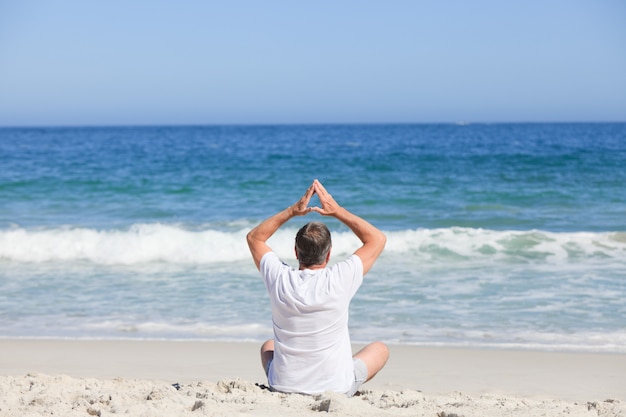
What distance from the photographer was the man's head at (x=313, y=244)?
3.67 meters

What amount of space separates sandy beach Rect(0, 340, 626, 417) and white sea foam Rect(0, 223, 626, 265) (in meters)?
4.72

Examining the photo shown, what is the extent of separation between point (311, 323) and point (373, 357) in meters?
0.73

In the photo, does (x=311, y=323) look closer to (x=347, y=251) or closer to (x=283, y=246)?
(x=347, y=251)

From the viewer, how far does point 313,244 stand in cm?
370

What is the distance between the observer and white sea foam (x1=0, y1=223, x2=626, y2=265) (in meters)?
11.1

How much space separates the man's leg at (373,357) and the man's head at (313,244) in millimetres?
847

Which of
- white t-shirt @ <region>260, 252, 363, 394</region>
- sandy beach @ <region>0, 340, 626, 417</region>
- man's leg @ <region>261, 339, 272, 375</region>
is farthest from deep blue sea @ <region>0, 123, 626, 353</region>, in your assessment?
white t-shirt @ <region>260, 252, 363, 394</region>

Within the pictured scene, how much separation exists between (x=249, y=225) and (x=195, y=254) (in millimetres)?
2925

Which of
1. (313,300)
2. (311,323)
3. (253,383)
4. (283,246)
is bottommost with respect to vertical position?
(283,246)

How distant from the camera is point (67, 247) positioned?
39.4ft

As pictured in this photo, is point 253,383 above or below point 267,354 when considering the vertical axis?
below

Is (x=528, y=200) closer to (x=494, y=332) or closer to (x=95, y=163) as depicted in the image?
(x=494, y=332)

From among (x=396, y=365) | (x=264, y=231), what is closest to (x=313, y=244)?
(x=264, y=231)

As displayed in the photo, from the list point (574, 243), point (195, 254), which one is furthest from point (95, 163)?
point (574, 243)
